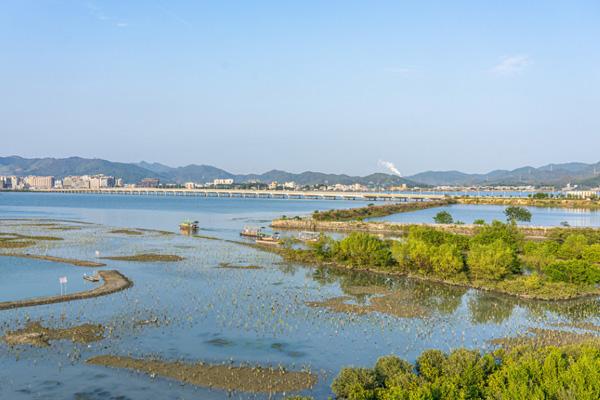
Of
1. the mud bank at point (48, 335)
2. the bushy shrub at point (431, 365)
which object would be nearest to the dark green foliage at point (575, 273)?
the bushy shrub at point (431, 365)

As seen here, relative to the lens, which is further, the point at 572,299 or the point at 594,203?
the point at 594,203

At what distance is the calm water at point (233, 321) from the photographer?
70.2ft

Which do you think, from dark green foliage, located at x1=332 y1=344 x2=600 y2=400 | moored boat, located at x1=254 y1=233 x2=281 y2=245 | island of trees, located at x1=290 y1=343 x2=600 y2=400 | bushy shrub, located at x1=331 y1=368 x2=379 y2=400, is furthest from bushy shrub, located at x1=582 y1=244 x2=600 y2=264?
bushy shrub, located at x1=331 y1=368 x2=379 y2=400

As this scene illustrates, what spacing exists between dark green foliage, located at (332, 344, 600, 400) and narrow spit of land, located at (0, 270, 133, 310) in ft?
68.7

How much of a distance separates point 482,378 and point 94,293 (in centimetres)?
2554

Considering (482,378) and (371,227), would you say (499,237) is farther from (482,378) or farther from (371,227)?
(482,378)

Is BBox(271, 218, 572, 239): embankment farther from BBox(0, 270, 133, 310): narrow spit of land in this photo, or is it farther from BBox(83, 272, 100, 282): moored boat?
BBox(83, 272, 100, 282): moored boat

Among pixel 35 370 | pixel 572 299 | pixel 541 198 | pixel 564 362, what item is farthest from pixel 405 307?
pixel 541 198

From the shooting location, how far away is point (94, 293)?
3488cm

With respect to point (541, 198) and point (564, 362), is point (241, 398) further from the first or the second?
point (541, 198)

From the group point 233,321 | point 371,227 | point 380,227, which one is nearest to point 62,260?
point 233,321

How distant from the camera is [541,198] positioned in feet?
543

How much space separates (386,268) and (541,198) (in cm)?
13805

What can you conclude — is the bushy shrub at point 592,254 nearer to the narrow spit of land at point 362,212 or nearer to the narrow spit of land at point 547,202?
the narrow spit of land at point 362,212
